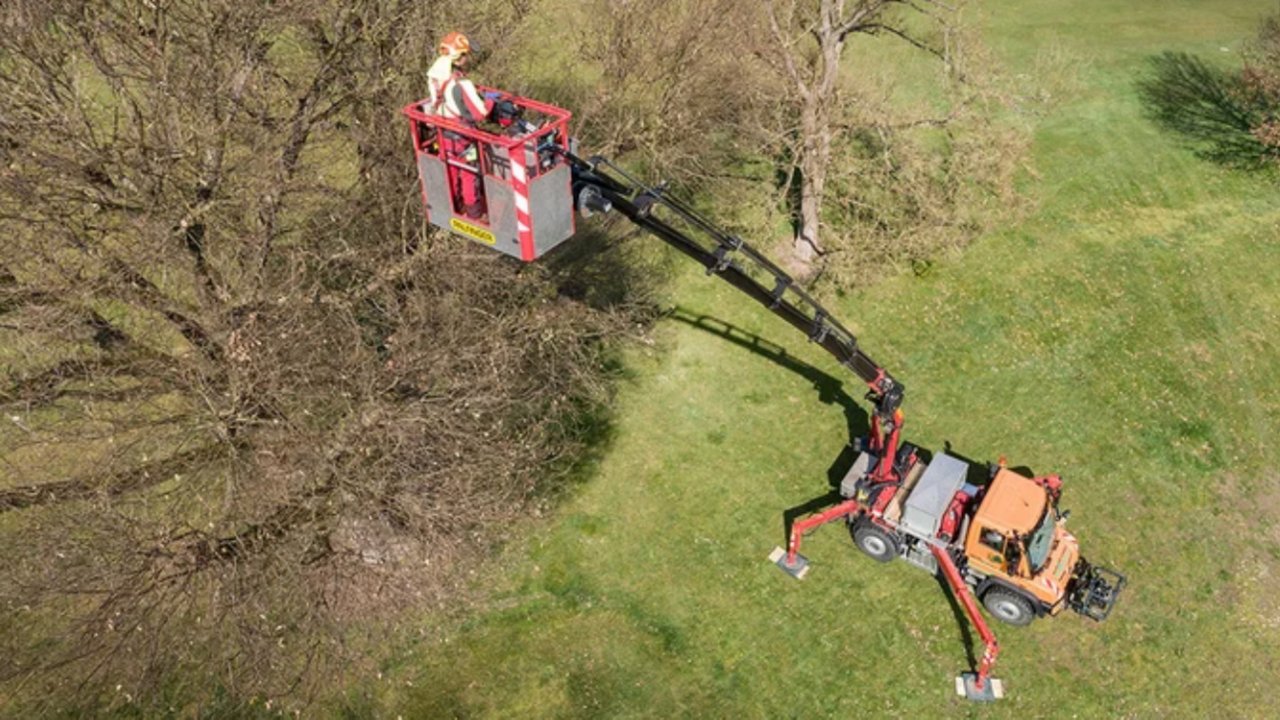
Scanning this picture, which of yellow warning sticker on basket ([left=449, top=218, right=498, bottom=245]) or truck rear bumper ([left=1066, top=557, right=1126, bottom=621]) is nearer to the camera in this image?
yellow warning sticker on basket ([left=449, top=218, right=498, bottom=245])

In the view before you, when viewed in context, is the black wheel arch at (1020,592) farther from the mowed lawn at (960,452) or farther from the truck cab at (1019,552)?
the mowed lawn at (960,452)

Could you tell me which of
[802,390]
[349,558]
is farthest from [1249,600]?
[349,558]

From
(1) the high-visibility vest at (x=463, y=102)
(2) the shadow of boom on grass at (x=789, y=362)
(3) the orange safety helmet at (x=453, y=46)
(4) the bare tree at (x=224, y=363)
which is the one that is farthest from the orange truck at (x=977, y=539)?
(3) the orange safety helmet at (x=453, y=46)

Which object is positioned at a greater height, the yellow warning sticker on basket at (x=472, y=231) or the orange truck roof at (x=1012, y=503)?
the yellow warning sticker on basket at (x=472, y=231)

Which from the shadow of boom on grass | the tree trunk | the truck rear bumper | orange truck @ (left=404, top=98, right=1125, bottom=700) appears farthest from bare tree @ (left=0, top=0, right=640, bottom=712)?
the tree trunk

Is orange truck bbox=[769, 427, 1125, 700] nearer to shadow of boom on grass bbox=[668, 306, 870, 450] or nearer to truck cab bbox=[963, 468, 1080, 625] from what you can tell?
truck cab bbox=[963, 468, 1080, 625]
